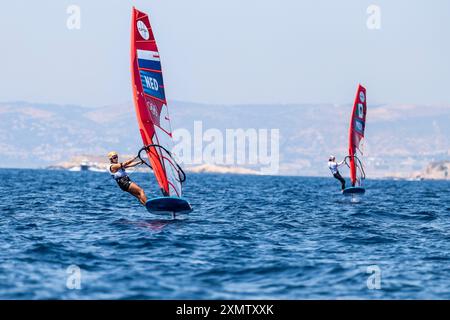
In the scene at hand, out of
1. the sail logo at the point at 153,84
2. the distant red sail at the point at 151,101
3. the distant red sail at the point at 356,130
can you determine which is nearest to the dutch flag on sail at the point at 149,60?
the distant red sail at the point at 151,101

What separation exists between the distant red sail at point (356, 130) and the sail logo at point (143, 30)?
22.1m

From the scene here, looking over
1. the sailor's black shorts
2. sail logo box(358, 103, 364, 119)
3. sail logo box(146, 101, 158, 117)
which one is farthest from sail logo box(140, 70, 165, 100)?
sail logo box(358, 103, 364, 119)

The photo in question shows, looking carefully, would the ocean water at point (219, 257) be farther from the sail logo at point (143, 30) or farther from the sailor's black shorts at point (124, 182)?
the sail logo at point (143, 30)

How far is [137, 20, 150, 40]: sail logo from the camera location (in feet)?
94.9

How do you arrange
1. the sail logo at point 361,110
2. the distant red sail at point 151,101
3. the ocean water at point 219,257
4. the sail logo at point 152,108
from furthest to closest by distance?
the sail logo at point 361,110 → the sail logo at point 152,108 → the distant red sail at point 151,101 → the ocean water at point 219,257

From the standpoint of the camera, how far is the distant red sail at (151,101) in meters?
27.8

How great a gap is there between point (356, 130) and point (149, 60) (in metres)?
24.0

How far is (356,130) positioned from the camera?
50.5 meters

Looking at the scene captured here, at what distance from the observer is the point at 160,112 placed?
2906cm

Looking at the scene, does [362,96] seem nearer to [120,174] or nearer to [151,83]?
[151,83]

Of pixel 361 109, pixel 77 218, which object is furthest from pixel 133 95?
pixel 361 109

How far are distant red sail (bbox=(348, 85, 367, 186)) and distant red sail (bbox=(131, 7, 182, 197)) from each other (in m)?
21.8

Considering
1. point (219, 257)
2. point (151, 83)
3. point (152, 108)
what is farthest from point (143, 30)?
point (219, 257)

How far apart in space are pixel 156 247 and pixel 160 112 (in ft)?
27.5
